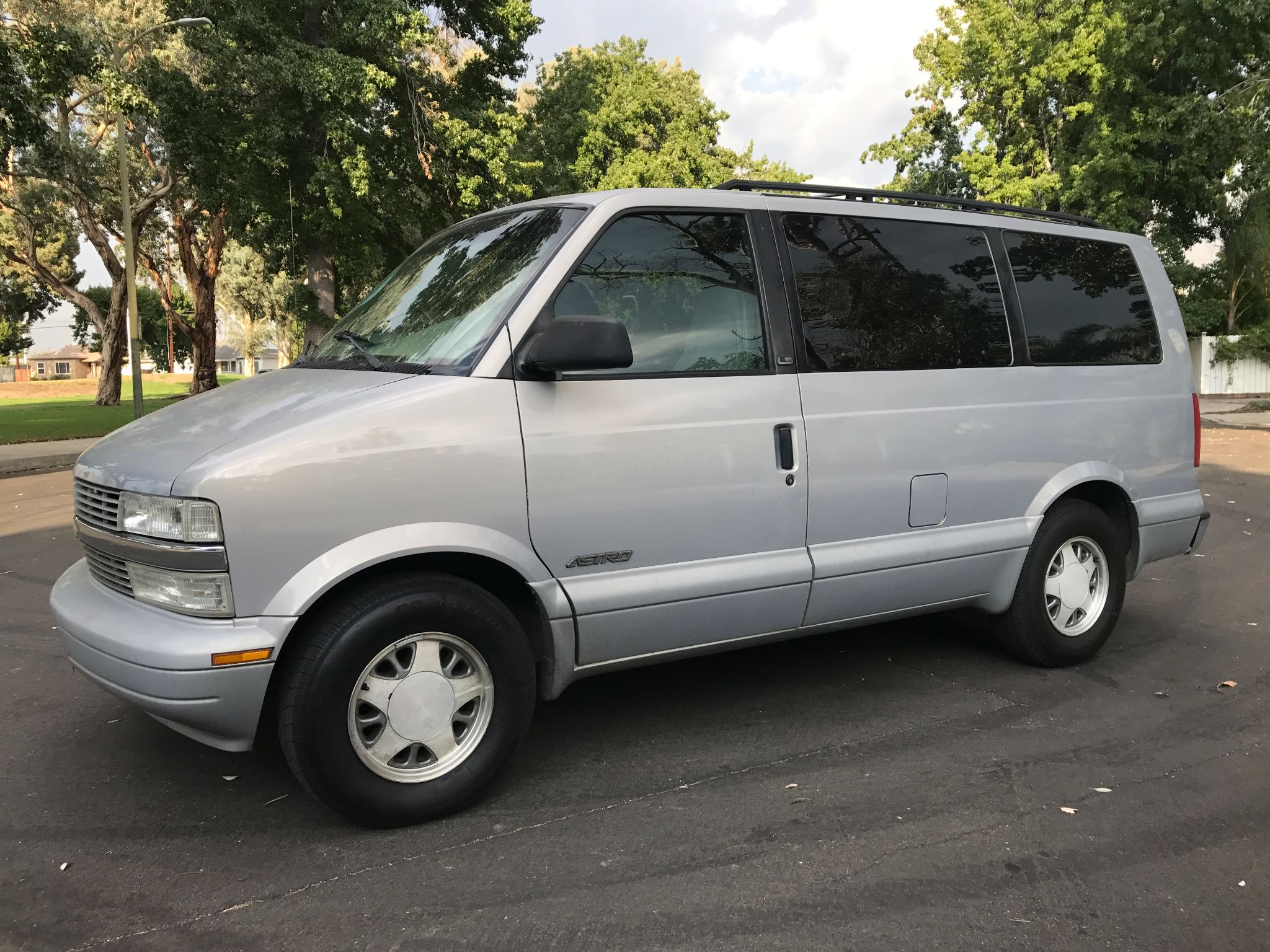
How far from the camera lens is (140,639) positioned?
10.1ft

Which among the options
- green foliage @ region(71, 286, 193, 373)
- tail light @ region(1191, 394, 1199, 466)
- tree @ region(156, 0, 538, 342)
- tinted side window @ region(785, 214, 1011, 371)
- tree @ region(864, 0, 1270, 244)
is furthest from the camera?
green foliage @ region(71, 286, 193, 373)

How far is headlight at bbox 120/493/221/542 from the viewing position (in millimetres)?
2996

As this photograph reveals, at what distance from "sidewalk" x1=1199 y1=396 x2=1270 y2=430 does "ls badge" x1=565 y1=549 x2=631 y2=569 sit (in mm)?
17135

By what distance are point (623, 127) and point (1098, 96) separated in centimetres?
1649

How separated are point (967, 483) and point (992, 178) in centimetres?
2746

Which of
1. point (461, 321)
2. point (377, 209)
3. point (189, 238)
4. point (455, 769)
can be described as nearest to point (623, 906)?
point (455, 769)

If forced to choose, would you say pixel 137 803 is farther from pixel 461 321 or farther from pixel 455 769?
pixel 461 321

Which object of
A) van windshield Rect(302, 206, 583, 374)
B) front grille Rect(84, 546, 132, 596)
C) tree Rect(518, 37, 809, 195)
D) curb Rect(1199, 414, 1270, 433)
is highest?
tree Rect(518, 37, 809, 195)

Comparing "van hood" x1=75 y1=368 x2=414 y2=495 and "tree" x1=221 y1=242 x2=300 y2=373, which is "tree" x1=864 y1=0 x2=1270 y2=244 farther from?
"tree" x1=221 y1=242 x2=300 y2=373

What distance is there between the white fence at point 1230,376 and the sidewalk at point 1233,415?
230 cm

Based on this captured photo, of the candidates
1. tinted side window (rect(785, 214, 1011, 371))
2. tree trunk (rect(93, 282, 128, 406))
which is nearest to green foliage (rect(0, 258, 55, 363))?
tree trunk (rect(93, 282, 128, 406))

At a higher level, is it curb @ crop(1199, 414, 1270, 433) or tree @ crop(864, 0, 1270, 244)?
tree @ crop(864, 0, 1270, 244)

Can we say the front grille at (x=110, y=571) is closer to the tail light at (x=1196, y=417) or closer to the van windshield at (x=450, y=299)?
the van windshield at (x=450, y=299)

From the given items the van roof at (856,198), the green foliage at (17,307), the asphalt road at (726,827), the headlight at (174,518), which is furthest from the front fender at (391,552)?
the green foliage at (17,307)
